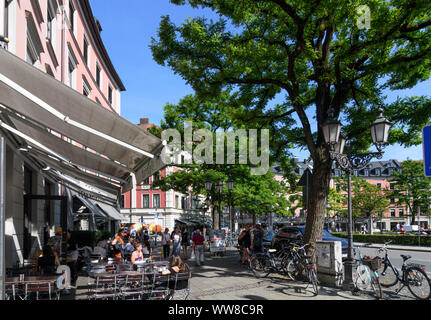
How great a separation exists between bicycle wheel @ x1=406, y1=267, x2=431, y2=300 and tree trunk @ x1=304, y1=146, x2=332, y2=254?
104 inches

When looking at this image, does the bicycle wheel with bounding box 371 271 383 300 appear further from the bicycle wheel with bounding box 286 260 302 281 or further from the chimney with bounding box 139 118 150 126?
the chimney with bounding box 139 118 150 126

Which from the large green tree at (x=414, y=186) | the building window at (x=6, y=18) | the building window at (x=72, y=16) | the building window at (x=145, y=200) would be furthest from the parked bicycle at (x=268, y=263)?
the building window at (x=145, y=200)

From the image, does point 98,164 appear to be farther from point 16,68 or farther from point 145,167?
point 16,68

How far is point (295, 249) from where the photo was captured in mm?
10039

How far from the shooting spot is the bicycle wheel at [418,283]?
26.4 feet

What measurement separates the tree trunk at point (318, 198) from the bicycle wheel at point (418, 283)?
8.70ft

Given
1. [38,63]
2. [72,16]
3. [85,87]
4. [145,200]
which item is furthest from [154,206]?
[38,63]

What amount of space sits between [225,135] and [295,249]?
18812 mm

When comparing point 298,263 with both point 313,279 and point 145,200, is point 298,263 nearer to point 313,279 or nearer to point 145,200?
point 313,279

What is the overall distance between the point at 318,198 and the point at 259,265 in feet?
10.0

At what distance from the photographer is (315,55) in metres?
9.81

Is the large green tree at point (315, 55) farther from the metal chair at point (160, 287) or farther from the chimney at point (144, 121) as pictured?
the chimney at point (144, 121)
